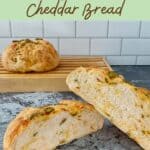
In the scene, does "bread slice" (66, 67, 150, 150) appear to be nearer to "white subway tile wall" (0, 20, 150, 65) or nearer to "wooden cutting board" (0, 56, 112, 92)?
"wooden cutting board" (0, 56, 112, 92)

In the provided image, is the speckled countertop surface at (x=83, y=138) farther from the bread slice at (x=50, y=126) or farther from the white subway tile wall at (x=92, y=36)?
the white subway tile wall at (x=92, y=36)

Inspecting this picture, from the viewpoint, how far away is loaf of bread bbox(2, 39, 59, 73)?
106cm

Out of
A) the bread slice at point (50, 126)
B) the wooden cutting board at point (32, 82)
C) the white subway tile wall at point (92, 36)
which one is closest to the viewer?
the bread slice at point (50, 126)

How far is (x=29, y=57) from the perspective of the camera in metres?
1.06

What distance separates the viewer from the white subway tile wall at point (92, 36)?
4.08 ft

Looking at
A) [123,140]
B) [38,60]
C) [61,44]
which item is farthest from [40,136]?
[61,44]

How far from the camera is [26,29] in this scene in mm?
1243

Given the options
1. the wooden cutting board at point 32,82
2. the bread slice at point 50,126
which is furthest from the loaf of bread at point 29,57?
the bread slice at point 50,126

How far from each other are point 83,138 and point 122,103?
149 mm

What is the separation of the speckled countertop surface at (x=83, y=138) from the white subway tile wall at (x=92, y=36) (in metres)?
0.13

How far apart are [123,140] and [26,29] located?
0.63 m

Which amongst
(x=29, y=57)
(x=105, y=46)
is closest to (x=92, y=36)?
(x=105, y=46)

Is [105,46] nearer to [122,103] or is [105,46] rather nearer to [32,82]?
[32,82]

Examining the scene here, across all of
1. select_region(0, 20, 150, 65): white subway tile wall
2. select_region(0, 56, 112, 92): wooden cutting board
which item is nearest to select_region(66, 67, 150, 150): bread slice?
select_region(0, 56, 112, 92): wooden cutting board
